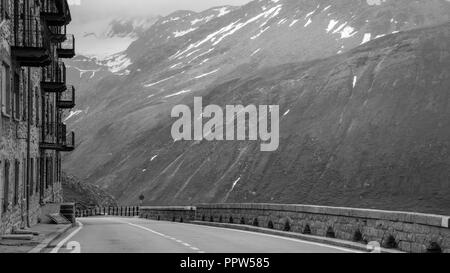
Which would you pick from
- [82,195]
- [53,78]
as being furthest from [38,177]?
[82,195]

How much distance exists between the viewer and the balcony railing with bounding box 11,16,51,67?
2522cm

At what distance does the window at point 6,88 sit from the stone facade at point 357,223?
32.2 feet

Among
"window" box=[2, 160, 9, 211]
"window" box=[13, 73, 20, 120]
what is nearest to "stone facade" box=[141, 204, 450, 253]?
"window" box=[2, 160, 9, 211]

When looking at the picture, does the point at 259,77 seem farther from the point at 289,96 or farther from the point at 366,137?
the point at 366,137

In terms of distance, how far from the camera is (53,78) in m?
43.6

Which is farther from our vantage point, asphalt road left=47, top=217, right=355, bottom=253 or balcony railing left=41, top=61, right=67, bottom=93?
balcony railing left=41, top=61, right=67, bottom=93

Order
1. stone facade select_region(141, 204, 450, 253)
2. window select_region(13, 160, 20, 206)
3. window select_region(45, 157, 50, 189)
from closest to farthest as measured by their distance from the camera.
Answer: stone facade select_region(141, 204, 450, 253) → window select_region(13, 160, 20, 206) → window select_region(45, 157, 50, 189)

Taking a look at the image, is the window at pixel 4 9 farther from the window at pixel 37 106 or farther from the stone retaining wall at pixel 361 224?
the stone retaining wall at pixel 361 224

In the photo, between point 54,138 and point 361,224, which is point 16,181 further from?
point 54,138

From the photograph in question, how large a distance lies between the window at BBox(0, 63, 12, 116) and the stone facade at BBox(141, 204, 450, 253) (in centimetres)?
982

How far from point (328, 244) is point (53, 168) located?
2763cm

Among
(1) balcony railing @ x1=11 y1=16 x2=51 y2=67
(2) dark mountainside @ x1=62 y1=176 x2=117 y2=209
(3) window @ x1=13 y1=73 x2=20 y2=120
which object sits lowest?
(2) dark mountainside @ x1=62 y1=176 x2=117 y2=209

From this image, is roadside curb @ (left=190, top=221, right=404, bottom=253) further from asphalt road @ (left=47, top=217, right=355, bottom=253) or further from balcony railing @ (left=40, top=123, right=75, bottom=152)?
balcony railing @ (left=40, top=123, right=75, bottom=152)

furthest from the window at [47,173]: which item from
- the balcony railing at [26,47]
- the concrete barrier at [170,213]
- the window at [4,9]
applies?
the window at [4,9]
